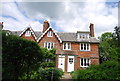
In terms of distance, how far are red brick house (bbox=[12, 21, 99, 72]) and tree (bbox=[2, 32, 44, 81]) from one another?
1135cm

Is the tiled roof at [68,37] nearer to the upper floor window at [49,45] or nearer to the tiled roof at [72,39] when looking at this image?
the tiled roof at [72,39]

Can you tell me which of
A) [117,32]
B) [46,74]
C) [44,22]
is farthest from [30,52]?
[117,32]

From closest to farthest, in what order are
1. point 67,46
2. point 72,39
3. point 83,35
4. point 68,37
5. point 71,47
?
point 71,47 → point 67,46 → point 72,39 → point 83,35 → point 68,37

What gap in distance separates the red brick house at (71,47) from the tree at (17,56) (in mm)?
11349

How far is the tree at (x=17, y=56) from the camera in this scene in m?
7.36

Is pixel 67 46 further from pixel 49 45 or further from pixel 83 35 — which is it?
pixel 83 35

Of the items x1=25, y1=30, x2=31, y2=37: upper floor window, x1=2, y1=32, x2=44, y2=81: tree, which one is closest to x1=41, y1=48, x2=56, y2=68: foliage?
x1=25, y1=30, x2=31, y2=37: upper floor window

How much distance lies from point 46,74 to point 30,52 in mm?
3474

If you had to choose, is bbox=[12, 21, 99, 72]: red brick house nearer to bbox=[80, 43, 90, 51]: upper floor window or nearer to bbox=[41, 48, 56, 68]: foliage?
bbox=[80, 43, 90, 51]: upper floor window

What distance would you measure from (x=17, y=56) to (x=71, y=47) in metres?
14.3

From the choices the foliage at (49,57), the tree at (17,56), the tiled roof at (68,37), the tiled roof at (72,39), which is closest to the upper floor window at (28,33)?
the foliage at (49,57)

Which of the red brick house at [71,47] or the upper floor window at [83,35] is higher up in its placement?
the upper floor window at [83,35]

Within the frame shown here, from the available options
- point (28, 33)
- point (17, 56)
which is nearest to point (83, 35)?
point (28, 33)

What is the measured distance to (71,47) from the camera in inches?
828
